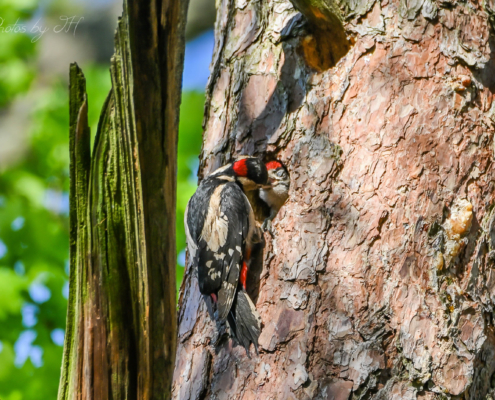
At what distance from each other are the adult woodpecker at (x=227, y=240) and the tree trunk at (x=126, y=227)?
20cm

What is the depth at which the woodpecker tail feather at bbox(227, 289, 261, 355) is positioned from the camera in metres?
1.95

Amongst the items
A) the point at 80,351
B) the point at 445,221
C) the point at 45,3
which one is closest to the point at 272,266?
the point at 445,221

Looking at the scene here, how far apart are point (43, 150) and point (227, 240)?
2.91m

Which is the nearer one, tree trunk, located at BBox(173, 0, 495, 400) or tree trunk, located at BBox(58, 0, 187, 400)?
tree trunk, located at BBox(173, 0, 495, 400)

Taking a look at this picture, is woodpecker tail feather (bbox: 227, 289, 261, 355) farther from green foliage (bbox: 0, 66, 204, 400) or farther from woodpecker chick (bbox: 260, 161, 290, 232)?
green foliage (bbox: 0, 66, 204, 400)

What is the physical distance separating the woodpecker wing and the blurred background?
5.15 ft

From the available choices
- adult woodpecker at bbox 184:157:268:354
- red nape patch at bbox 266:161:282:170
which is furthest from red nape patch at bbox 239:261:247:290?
red nape patch at bbox 266:161:282:170

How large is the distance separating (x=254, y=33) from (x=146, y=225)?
1103mm

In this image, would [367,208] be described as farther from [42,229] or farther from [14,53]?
[14,53]

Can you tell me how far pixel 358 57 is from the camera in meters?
2.25

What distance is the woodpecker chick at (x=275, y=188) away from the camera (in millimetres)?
2402

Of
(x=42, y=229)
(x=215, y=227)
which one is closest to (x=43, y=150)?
(x=42, y=229)

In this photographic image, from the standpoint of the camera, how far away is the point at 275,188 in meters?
2.63

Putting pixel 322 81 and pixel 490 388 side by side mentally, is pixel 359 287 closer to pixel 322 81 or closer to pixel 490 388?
pixel 490 388
